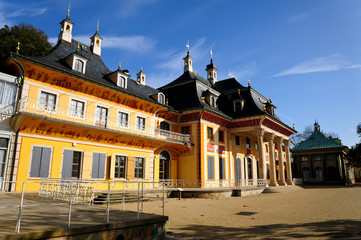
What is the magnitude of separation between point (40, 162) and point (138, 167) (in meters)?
7.95

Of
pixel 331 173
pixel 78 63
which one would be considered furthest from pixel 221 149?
pixel 331 173

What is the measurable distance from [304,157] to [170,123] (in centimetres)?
3307

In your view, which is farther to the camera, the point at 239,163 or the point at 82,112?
the point at 239,163

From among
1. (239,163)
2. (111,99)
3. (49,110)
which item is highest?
(111,99)

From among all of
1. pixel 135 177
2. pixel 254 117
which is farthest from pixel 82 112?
pixel 254 117

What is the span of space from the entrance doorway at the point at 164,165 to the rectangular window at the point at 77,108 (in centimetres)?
866

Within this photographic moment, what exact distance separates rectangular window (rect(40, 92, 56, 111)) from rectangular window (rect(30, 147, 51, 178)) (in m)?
2.62

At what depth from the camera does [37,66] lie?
1523 centimetres

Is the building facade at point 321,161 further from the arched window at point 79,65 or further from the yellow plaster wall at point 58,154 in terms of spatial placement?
the arched window at point 79,65

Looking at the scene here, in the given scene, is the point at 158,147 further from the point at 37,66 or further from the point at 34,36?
the point at 34,36

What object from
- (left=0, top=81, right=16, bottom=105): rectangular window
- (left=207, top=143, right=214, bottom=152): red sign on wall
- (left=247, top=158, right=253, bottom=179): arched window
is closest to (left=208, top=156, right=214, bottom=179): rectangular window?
(left=207, top=143, right=214, bottom=152): red sign on wall

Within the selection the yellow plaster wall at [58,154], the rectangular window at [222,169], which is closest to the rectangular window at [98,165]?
the yellow plaster wall at [58,154]

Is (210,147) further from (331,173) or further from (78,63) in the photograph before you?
(331,173)

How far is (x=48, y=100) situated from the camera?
1609 centimetres
